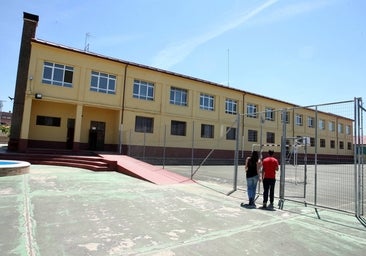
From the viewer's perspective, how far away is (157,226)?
607cm

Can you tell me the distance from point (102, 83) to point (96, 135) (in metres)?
4.81

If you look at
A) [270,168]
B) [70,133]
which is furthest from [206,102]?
[270,168]

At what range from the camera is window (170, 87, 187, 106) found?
2842 cm

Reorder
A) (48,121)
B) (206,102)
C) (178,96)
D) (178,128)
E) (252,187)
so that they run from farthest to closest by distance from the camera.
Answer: (206,102)
(178,96)
(178,128)
(48,121)
(252,187)

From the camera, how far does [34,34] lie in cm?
2366

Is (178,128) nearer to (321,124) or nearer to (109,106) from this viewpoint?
(109,106)

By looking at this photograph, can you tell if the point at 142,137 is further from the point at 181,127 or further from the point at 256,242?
the point at 256,242

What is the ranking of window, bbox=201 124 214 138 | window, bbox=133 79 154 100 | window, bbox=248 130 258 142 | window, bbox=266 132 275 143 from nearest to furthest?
window, bbox=133 79 154 100 < window, bbox=201 124 214 138 < window, bbox=248 130 258 142 < window, bbox=266 132 275 143

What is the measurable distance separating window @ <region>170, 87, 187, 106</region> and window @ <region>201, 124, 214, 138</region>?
3.43m

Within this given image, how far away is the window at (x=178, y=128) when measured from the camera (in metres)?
28.1

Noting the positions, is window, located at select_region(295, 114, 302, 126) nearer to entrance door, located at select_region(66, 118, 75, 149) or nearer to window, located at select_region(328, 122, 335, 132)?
window, located at select_region(328, 122, 335, 132)

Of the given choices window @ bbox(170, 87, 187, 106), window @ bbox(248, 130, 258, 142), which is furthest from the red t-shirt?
window @ bbox(248, 130, 258, 142)

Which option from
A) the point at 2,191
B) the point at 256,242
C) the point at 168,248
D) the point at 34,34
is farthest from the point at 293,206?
the point at 34,34

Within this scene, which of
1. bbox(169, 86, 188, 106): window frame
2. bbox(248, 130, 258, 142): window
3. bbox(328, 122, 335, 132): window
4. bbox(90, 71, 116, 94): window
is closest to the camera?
bbox(90, 71, 116, 94): window
